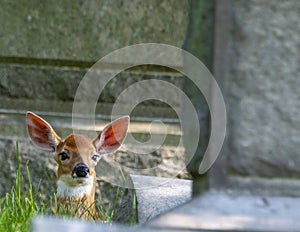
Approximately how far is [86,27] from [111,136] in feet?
2.65

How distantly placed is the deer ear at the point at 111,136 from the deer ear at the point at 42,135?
0.54 feet

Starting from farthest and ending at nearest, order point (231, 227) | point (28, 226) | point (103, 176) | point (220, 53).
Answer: point (103, 176) → point (28, 226) → point (220, 53) → point (231, 227)

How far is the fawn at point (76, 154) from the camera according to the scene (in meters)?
2.84

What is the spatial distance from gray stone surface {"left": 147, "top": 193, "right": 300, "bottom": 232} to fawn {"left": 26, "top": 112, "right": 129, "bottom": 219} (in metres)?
1.19

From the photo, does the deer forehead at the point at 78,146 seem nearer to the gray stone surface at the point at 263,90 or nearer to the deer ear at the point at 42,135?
the deer ear at the point at 42,135

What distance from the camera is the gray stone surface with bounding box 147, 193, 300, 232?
151cm

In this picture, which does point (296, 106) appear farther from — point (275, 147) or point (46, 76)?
point (46, 76)

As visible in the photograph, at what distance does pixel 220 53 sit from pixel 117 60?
6.37 ft

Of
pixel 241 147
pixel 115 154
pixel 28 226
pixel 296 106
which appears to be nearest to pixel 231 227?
pixel 241 147

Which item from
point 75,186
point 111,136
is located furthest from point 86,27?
point 75,186

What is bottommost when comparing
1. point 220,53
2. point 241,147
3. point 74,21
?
point 241,147

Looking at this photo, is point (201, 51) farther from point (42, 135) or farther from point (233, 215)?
point (42, 135)

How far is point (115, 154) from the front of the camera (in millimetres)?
3529

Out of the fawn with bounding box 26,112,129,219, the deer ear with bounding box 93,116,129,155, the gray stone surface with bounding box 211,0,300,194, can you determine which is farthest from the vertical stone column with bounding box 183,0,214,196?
the deer ear with bounding box 93,116,129,155
